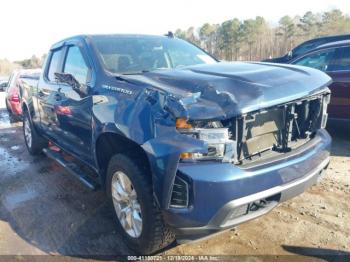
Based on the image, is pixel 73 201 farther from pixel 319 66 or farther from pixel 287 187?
pixel 319 66

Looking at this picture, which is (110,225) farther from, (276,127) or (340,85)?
(340,85)

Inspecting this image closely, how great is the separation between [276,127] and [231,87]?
22.1 inches

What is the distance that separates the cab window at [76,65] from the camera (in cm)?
391

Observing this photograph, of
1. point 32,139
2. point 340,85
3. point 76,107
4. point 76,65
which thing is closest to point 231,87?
point 76,107

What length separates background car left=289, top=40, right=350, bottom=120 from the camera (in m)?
5.91

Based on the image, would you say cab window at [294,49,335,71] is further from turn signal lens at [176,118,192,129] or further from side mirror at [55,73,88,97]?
turn signal lens at [176,118,192,129]

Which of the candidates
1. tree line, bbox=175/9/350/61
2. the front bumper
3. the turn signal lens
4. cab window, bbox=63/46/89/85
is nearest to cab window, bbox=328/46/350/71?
the front bumper

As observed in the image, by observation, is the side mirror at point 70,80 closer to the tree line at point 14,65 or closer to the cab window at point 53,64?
the cab window at point 53,64

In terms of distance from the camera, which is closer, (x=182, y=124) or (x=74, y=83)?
(x=182, y=124)

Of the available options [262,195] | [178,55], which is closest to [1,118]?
[178,55]

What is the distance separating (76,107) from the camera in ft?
13.0

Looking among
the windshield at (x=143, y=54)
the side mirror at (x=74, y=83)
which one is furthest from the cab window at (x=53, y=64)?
the windshield at (x=143, y=54)

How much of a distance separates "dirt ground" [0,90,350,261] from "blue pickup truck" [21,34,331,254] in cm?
39

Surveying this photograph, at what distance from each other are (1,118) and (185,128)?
425 inches
